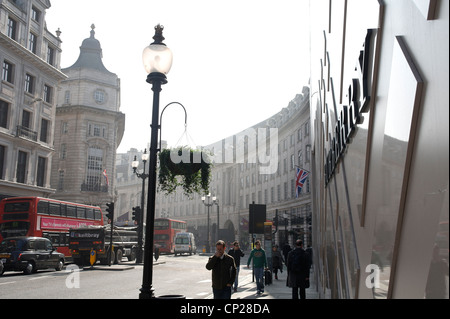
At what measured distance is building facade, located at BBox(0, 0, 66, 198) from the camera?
33.2 meters

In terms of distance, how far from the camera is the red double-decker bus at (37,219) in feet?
81.0

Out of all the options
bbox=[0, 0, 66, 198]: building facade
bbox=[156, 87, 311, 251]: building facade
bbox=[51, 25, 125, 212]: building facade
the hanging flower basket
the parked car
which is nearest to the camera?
the hanging flower basket

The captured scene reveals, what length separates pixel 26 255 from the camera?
20094mm

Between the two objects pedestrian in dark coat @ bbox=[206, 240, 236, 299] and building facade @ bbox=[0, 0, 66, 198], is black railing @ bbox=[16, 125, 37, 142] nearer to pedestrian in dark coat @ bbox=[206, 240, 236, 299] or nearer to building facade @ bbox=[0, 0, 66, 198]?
building facade @ bbox=[0, 0, 66, 198]

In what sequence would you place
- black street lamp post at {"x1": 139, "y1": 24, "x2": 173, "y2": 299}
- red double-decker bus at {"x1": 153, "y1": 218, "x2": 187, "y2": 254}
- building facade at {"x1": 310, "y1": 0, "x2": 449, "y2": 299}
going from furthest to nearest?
red double-decker bus at {"x1": 153, "y1": 218, "x2": 187, "y2": 254} → black street lamp post at {"x1": 139, "y1": 24, "x2": 173, "y2": 299} → building facade at {"x1": 310, "y1": 0, "x2": 449, "y2": 299}

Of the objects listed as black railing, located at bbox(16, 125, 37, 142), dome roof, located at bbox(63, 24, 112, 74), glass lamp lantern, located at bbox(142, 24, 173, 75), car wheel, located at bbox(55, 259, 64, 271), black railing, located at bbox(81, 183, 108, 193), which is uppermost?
dome roof, located at bbox(63, 24, 112, 74)

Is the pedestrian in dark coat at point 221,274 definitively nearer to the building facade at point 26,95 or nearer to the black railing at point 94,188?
the building facade at point 26,95

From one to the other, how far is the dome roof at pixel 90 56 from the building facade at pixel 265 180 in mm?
20338

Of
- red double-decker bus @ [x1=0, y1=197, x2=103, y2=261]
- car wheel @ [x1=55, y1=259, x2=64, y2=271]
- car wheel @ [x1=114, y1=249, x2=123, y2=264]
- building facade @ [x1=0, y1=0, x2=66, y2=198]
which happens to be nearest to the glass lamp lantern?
car wheel @ [x1=55, y1=259, x2=64, y2=271]

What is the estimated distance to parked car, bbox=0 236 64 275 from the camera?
19.8 m

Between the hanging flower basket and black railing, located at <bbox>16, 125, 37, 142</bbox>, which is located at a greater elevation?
black railing, located at <bbox>16, 125, 37, 142</bbox>

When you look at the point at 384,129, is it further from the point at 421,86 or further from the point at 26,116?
the point at 26,116

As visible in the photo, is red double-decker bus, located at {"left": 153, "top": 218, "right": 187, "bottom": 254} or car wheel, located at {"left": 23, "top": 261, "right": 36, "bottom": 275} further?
red double-decker bus, located at {"left": 153, "top": 218, "right": 187, "bottom": 254}

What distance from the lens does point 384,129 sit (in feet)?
6.95
